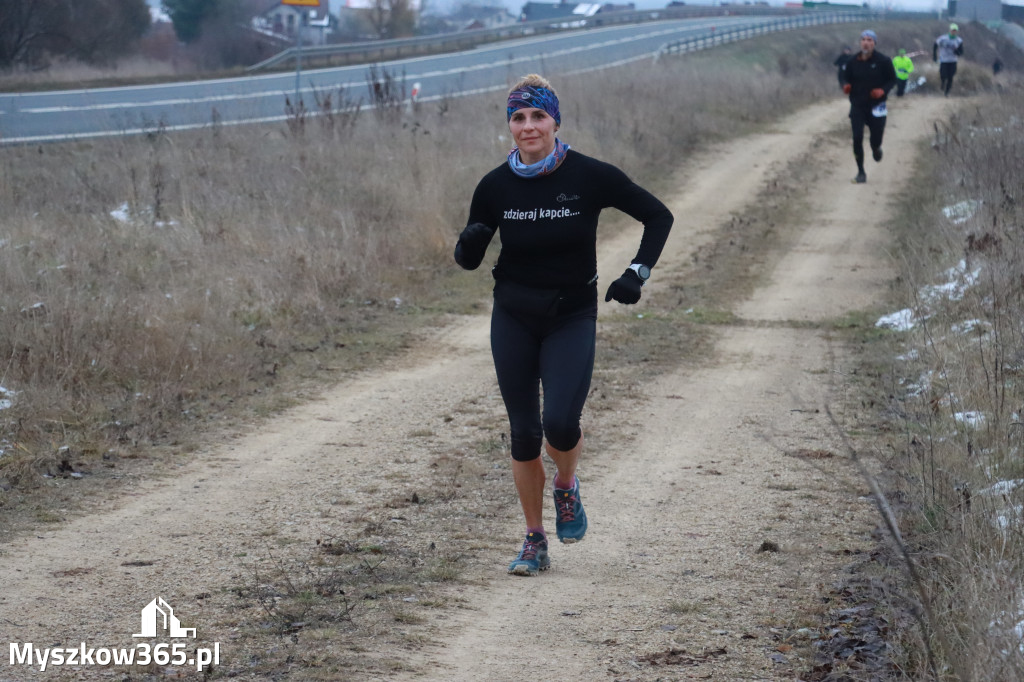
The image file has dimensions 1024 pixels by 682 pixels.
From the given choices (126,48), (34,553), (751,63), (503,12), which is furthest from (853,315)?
(503,12)

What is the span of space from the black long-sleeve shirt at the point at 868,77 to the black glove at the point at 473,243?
12578 mm

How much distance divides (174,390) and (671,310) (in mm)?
5648

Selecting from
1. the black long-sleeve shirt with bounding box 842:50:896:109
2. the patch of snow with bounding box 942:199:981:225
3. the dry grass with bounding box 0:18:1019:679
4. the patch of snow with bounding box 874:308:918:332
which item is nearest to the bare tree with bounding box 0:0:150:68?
the dry grass with bounding box 0:18:1019:679

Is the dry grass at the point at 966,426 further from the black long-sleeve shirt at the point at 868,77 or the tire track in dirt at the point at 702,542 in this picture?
the black long-sleeve shirt at the point at 868,77

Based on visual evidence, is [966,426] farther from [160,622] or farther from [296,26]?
[296,26]

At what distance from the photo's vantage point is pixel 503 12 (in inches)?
4505

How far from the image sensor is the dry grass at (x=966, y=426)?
3.59 metres

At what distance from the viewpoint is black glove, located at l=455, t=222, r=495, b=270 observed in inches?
190

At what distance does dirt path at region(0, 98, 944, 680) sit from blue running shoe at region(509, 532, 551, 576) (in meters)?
0.07

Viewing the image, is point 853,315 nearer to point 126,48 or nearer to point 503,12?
point 126,48

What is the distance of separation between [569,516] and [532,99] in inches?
76.0

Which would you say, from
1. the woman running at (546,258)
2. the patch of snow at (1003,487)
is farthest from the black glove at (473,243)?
the patch of snow at (1003,487)

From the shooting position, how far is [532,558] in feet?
16.5

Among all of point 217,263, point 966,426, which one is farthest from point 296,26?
point 966,426
